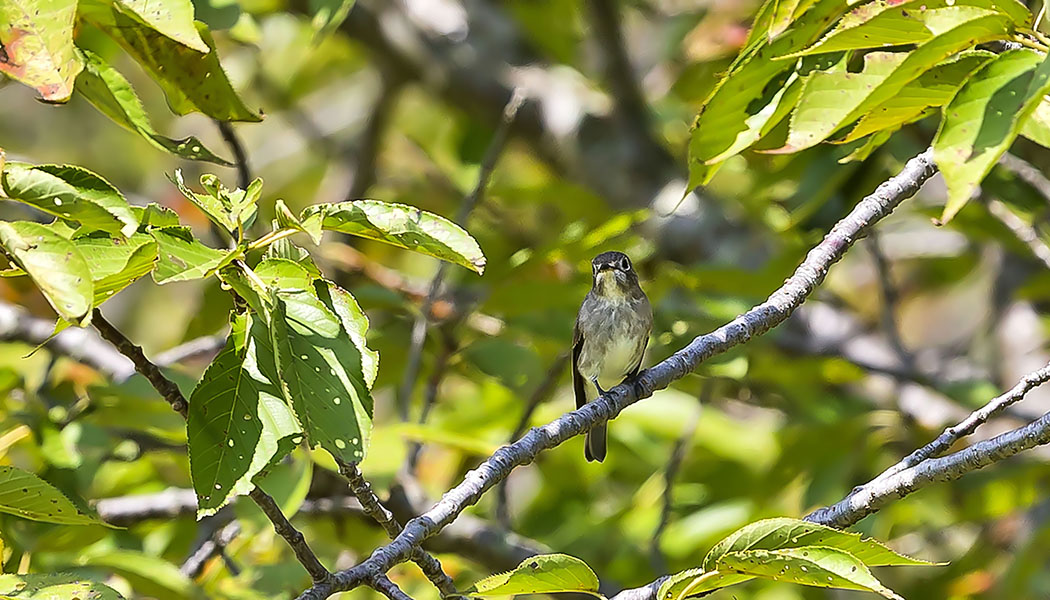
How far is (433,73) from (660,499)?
8.31ft

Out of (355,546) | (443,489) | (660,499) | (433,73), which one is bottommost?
(355,546)

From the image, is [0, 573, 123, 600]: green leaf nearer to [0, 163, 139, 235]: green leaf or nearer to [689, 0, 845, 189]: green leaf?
[0, 163, 139, 235]: green leaf

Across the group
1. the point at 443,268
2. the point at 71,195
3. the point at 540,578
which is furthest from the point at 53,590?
the point at 443,268

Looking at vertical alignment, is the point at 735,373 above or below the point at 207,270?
above

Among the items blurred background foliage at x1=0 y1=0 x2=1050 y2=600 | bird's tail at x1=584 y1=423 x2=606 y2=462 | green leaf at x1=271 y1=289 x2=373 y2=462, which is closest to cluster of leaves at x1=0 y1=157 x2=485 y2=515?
green leaf at x1=271 y1=289 x2=373 y2=462

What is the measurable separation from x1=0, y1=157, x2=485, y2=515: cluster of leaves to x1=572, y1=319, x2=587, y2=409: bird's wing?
2.38 metres

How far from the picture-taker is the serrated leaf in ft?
6.77

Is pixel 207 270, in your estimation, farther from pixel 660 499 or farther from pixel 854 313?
pixel 854 313

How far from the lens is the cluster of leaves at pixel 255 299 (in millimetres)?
2029

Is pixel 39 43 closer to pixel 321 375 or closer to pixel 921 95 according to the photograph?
pixel 321 375

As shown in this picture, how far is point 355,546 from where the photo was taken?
14.9 ft

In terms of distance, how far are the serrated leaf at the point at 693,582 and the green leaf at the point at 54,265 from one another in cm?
111

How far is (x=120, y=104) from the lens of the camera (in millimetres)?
2725

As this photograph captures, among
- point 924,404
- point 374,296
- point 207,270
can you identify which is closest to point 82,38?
point 374,296
